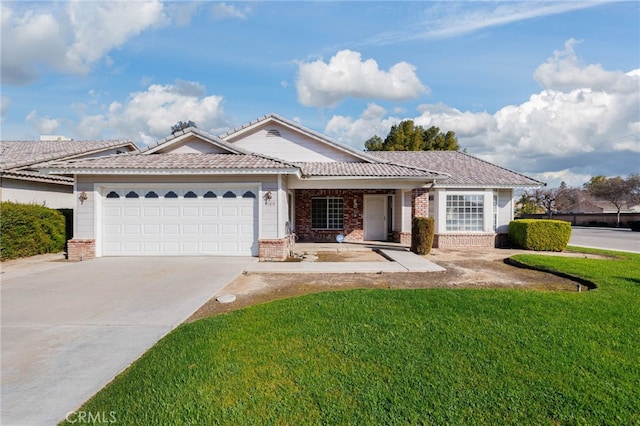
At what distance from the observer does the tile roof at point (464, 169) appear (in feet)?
54.4

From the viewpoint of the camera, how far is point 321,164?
16578 mm

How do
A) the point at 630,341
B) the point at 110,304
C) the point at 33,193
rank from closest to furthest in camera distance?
the point at 630,341 → the point at 110,304 → the point at 33,193

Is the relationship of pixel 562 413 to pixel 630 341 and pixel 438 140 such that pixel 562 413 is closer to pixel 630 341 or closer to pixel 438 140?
pixel 630 341

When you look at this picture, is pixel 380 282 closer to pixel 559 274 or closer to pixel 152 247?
pixel 559 274

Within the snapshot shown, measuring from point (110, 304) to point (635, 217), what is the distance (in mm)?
49788

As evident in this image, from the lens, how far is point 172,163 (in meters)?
12.4

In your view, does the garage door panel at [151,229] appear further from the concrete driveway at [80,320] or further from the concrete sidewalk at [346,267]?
the concrete sidewalk at [346,267]

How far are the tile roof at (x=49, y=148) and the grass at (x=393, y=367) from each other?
15466mm

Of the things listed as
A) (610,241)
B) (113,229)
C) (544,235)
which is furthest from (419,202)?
(610,241)

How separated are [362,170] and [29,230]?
41.3 feet

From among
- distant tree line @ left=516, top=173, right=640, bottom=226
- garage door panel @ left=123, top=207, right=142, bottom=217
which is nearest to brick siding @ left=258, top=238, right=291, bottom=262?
garage door panel @ left=123, top=207, right=142, bottom=217

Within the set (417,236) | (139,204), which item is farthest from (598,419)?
(139,204)

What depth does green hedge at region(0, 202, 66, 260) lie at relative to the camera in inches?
459

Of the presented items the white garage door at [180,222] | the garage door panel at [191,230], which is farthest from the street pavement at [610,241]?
the garage door panel at [191,230]
